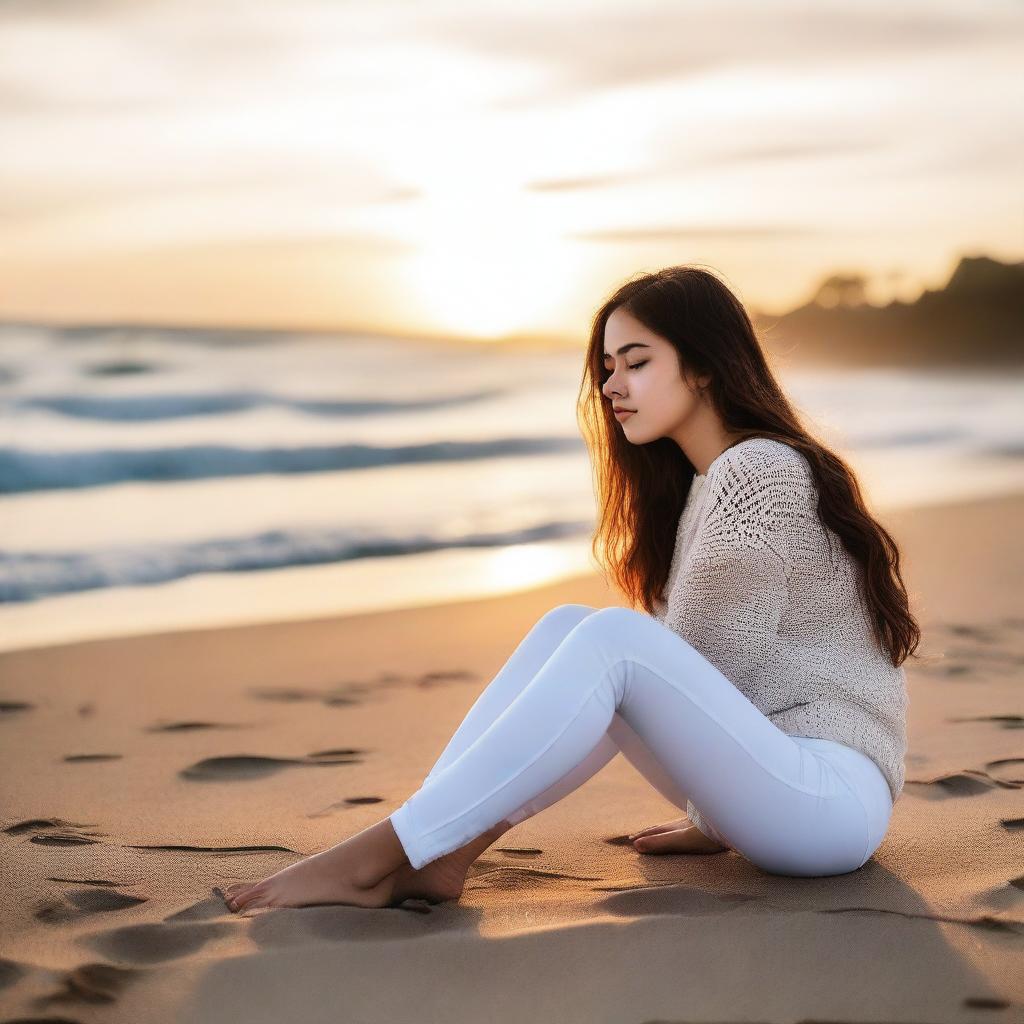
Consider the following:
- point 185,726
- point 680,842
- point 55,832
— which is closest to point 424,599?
point 185,726

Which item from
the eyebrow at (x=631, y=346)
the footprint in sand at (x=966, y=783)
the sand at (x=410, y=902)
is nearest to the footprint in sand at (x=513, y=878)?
the sand at (x=410, y=902)

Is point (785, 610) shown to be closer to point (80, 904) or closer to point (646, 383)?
point (646, 383)

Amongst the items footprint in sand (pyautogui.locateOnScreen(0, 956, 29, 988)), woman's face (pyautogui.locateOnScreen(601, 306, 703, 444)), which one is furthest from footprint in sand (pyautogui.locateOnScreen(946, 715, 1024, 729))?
footprint in sand (pyautogui.locateOnScreen(0, 956, 29, 988))

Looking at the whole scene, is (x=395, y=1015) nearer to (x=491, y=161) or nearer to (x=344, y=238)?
(x=491, y=161)

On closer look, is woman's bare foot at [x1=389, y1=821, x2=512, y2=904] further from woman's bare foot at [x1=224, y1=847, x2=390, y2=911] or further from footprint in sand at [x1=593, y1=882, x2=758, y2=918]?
footprint in sand at [x1=593, y1=882, x2=758, y2=918]

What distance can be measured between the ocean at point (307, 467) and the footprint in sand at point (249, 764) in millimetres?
1771

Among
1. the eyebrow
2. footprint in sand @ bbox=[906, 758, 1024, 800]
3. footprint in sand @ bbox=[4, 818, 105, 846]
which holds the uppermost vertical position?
the eyebrow

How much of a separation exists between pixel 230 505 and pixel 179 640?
12.3ft

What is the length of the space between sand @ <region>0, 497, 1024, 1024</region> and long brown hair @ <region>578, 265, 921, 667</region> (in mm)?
627

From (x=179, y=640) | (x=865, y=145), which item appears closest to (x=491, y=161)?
(x=865, y=145)

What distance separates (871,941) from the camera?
2.37 meters

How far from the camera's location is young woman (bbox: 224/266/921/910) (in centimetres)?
246

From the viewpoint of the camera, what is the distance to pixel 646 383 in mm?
3029

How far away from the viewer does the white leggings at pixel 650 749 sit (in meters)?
2.43
